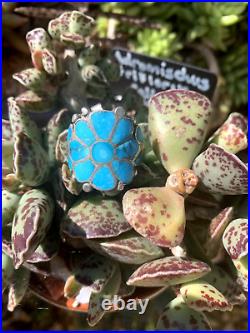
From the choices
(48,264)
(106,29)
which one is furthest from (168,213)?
(106,29)

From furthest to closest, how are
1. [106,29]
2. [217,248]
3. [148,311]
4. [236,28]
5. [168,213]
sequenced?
[236,28] < [106,29] < [148,311] < [217,248] < [168,213]

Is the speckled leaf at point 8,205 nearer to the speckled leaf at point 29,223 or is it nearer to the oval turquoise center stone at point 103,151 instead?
the speckled leaf at point 29,223

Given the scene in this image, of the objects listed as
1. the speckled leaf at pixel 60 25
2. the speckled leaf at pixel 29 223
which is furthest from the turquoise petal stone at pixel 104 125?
the speckled leaf at pixel 60 25

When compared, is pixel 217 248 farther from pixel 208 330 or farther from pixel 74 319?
pixel 74 319

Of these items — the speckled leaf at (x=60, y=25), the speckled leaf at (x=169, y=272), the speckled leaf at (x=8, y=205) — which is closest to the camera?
the speckled leaf at (x=169, y=272)

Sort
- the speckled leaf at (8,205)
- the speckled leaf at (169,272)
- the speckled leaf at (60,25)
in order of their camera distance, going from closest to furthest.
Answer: the speckled leaf at (169,272), the speckled leaf at (8,205), the speckled leaf at (60,25)

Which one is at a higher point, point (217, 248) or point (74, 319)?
point (217, 248)

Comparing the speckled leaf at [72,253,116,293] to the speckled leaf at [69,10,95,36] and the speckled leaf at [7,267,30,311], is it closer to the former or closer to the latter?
the speckled leaf at [7,267,30,311]
